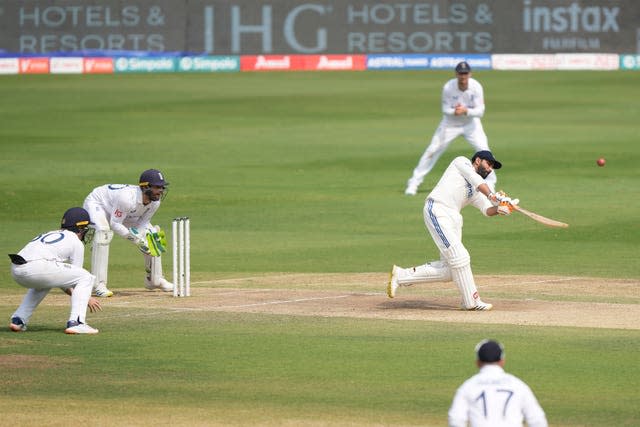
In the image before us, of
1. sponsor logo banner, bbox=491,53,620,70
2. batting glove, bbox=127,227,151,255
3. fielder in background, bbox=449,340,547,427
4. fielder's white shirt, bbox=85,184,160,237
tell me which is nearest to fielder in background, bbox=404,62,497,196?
fielder's white shirt, bbox=85,184,160,237

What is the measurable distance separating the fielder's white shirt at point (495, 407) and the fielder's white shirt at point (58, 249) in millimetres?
6162

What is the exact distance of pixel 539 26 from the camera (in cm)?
5056

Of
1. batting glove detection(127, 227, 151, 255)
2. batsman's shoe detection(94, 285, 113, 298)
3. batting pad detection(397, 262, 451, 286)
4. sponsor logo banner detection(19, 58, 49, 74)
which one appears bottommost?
batsman's shoe detection(94, 285, 113, 298)

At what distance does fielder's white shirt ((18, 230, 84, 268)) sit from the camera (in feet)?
41.0

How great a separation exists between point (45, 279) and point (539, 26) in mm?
40091

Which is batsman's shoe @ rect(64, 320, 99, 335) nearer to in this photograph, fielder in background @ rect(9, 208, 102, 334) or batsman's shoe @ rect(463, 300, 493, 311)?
fielder in background @ rect(9, 208, 102, 334)

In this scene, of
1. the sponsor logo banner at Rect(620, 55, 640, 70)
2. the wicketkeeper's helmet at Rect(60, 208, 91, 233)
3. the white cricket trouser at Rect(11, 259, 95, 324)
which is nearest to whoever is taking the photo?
the white cricket trouser at Rect(11, 259, 95, 324)

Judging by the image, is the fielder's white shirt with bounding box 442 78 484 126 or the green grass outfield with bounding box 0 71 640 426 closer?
the green grass outfield with bounding box 0 71 640 426

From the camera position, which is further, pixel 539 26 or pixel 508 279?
pixel 539 26

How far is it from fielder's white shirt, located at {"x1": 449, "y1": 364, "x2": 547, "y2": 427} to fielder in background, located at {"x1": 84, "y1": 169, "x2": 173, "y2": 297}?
8342 millimetres

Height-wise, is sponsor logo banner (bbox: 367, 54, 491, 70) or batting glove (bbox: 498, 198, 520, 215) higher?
sponsor logo banner (bbox: 367, 54, 491, 70)

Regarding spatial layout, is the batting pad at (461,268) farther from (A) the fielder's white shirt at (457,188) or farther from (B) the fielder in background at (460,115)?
(B) the fielder in background at (460,115)

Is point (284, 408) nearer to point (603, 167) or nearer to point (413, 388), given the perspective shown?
point (413, 388)

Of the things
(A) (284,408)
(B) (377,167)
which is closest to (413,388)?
(A) (284,408)
